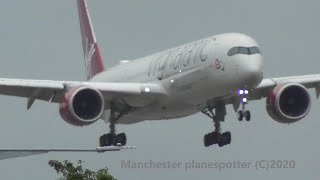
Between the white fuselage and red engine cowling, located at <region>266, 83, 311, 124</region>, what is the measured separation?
396 cm

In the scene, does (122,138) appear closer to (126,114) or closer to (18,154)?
(126,114)

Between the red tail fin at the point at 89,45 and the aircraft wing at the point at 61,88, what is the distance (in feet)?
44.7

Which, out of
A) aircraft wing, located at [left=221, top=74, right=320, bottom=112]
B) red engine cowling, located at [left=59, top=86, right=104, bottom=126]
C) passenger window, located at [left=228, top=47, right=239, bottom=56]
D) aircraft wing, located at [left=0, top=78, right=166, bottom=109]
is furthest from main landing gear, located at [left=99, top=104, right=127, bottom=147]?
passenger window, located at [left=228, top=47, right=239, bottom=56]

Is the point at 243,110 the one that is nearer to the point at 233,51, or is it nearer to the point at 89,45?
the point at 233,51

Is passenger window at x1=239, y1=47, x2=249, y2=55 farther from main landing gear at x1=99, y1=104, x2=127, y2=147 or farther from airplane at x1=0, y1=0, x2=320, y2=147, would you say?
main landing gear at x1=99, y1=104, x2=127, y2=147

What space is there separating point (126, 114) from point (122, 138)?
1.51 m

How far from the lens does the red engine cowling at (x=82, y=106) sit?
82875mm

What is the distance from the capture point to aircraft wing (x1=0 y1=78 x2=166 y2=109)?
84750mm

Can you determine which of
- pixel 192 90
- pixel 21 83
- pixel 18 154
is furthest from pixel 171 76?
pixel 18 154

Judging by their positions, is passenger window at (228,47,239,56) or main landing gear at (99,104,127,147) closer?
passenger window at (228,47,239,56)

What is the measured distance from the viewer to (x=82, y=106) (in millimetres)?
83750

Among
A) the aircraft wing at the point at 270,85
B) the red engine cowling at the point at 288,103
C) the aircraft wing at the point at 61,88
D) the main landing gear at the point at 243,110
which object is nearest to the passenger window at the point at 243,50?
the main landing gear at the point at 243,110

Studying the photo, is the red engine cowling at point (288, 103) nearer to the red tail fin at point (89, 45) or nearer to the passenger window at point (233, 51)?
the passenger window at point (233, 51)

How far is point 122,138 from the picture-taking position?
87750mm
